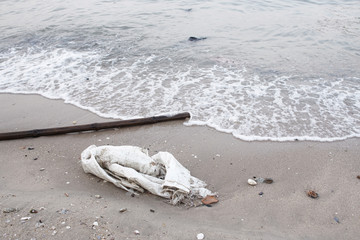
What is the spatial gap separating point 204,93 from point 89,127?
2.60 meters

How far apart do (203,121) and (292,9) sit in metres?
10.3

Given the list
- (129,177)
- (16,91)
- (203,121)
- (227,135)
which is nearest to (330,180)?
(227,135)

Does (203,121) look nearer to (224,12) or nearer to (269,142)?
(269,142)

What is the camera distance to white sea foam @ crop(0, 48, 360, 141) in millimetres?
5363

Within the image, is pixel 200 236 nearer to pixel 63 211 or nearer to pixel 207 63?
pixel 63 211

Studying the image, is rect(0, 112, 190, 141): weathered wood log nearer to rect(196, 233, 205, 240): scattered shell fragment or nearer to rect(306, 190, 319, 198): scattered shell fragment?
rect(306, 190, 319, 198): scattered shell fragment

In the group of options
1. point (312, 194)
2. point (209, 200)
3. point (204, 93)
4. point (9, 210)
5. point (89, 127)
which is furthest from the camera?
point (204, 93)

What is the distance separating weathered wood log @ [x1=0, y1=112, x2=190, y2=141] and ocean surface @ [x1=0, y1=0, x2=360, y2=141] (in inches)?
18.1

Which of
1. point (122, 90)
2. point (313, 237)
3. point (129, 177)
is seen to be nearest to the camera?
point (313, 237)

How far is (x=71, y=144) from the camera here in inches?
191

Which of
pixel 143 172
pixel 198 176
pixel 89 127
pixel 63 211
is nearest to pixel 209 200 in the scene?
pixel 198 176

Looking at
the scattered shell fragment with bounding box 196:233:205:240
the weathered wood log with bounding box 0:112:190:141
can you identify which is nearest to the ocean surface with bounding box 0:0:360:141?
the weathered wood log with bounding box 0:112:190:141

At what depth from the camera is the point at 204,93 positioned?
648cm

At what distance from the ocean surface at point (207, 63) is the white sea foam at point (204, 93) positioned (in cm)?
2
